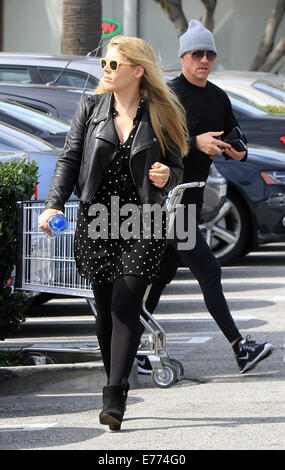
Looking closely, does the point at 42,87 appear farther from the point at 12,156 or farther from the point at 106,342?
the point at 106,342

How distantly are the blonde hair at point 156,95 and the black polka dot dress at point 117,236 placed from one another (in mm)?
111

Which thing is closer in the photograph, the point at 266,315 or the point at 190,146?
the point at 190,146

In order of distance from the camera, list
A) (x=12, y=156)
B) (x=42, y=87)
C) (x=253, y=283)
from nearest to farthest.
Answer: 1. (x=12, y=156)
2. (x=253, y=283)
3. (x=42, y=87)

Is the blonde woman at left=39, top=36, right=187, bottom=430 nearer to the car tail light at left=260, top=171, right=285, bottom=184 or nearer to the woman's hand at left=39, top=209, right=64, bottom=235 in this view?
the woman's hand at left=39, top=209, right=64, bottom=235

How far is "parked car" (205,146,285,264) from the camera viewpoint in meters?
11.3

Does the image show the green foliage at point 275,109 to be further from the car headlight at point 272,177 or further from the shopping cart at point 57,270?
the shopping cart at point 57,270

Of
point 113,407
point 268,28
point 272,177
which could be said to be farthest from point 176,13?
point 113,407

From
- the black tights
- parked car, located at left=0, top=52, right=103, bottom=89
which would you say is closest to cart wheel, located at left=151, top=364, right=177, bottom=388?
the black tights

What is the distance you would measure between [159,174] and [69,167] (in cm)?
43

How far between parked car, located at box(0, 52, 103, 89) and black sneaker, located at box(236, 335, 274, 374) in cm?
645

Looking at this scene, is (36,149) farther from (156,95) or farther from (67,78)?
(67,78)

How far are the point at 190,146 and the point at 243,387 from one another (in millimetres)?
1341
